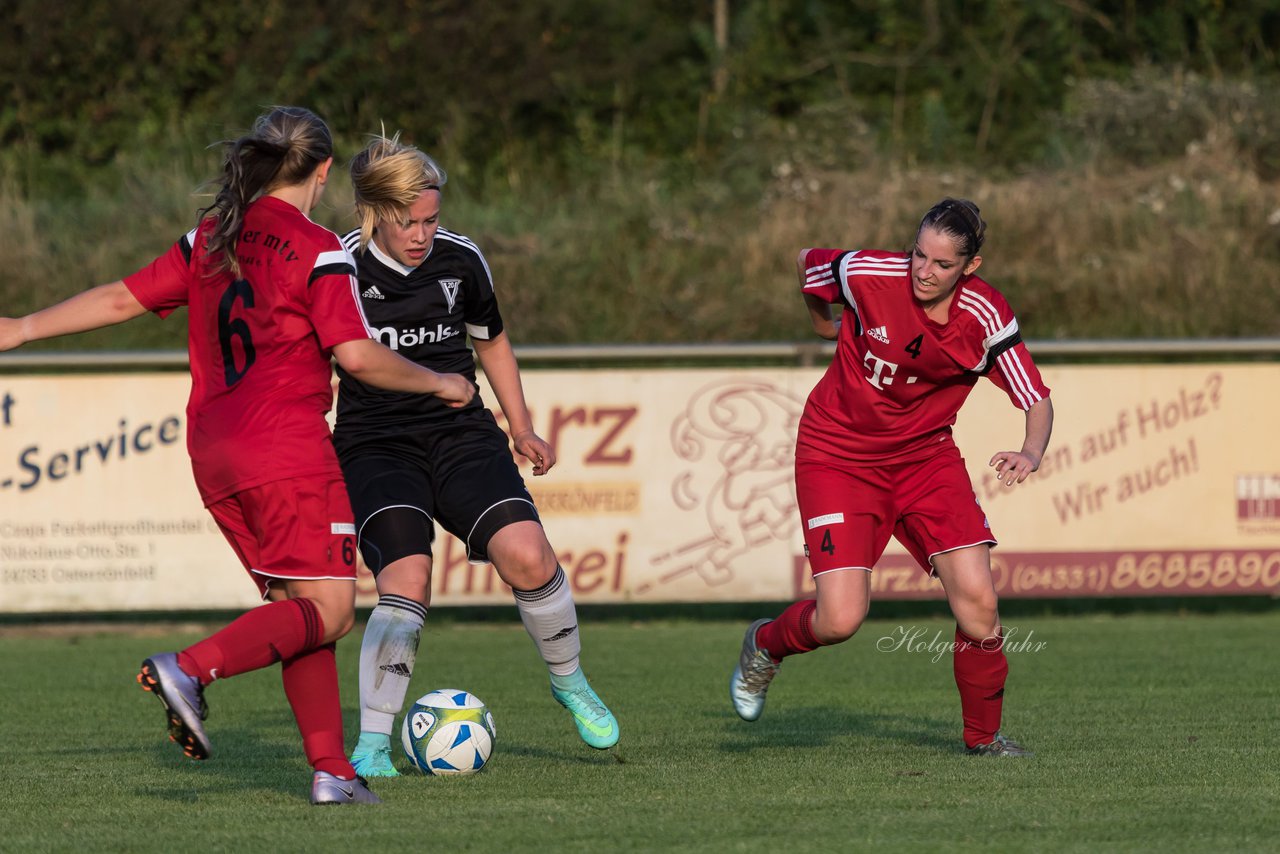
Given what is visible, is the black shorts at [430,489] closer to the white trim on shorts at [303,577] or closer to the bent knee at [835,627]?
the white trim on shorts at [303,577]

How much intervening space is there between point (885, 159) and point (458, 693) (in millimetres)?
12358

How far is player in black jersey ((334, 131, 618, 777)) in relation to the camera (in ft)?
17.6

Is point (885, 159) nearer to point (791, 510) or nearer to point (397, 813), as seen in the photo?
point (791, 510)

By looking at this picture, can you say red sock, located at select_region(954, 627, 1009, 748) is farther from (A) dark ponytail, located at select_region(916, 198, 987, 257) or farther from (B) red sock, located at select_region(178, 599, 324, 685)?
(B) red sock, located at select_region(178, 599, 324, 685)

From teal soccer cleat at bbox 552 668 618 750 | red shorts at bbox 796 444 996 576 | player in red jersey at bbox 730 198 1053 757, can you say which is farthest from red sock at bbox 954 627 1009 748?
teal soccer cleat at bbox 552 668 618 750

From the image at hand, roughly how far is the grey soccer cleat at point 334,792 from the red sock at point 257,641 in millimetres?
402

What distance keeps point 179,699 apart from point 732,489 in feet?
21.2

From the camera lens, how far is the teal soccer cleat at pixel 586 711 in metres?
5.55

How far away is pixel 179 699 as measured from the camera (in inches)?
162

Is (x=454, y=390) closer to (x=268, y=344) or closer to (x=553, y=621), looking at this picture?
(x=268, y=344)

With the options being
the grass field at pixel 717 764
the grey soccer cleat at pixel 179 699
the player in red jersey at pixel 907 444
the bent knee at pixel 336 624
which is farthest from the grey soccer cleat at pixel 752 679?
the grey soccer cleat at pixel 179 699

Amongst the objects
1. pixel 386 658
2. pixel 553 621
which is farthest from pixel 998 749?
pixel 386 658

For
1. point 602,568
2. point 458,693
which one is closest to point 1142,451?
point 602,568

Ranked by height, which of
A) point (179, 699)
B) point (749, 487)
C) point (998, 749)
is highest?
point (179, 699)
